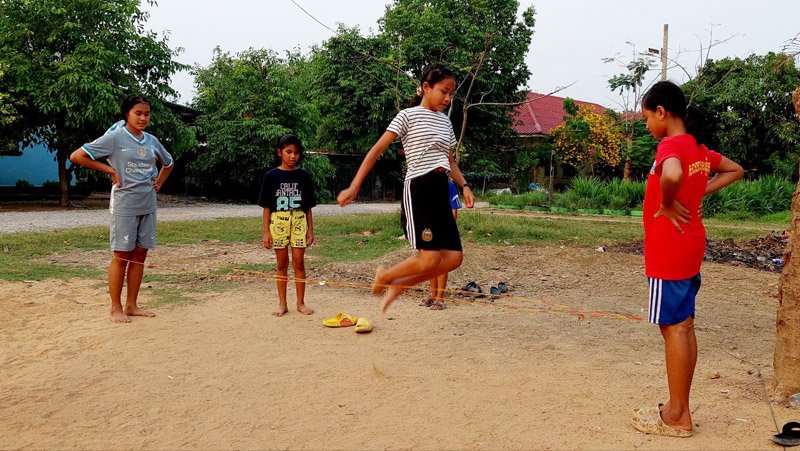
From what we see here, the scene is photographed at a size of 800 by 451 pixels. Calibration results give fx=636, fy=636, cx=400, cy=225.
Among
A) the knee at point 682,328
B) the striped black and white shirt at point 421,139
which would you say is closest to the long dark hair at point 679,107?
the knee at point 682,328

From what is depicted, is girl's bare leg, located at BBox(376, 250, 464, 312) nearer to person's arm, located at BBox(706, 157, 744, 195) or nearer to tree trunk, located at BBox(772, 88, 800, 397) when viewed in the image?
person's arm, located at BBox(706, 157, 744, 195)

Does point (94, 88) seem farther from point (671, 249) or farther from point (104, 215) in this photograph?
point (671, 249)

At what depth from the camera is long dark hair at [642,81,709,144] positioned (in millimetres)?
3223

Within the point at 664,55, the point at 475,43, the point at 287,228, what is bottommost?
the point at 287,228

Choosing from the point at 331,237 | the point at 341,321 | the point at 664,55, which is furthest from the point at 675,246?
the point at 664,55

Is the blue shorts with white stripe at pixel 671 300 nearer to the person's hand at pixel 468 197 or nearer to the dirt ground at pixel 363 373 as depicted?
the dirt ground at pixel 363 373

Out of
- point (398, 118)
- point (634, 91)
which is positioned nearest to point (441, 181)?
point (398, 118)

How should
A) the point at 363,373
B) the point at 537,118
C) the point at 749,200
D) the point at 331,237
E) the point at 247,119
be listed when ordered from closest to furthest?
the point at 363,373 → the point at 331,237 → the point at 749,200 → the point at 247,119 → the point at 537,118

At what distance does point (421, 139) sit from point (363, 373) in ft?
5.12

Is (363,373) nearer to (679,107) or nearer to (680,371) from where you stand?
(680,371)

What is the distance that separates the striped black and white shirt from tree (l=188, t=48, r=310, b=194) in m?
18.3

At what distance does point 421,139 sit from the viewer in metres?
4.13

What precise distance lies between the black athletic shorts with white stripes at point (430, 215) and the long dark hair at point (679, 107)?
1378 mm

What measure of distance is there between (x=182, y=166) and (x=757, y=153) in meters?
24.3
